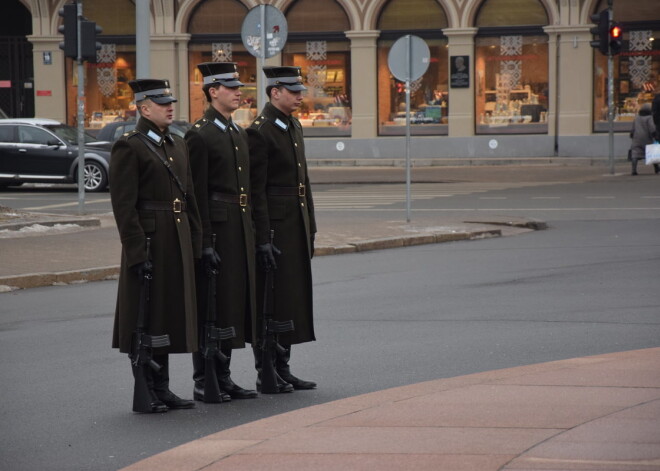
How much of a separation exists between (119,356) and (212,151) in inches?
84.7

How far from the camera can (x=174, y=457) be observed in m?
5.98

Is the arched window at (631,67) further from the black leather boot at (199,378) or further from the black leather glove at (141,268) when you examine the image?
the black leather glove at (141,268)

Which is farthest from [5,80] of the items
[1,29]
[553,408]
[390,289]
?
[553,408]

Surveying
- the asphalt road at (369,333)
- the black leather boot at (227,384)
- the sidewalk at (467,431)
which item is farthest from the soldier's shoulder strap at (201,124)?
the sidewalk at (467,431)

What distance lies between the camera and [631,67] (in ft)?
111

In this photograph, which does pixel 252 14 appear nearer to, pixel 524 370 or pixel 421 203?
pixel 421 203

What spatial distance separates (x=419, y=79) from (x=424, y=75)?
313 millimetres

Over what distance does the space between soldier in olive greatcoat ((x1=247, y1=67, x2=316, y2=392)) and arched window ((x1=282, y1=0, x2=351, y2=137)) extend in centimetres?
2769

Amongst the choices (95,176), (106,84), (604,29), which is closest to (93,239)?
(95,176)

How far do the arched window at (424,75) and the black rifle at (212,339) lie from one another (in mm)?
27769

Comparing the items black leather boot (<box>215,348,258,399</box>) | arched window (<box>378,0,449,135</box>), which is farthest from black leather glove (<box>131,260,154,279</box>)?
arched window (<box>378,0,449,135</box>)

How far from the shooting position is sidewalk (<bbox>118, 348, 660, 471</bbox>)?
5.65 metres

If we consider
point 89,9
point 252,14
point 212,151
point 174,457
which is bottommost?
point 174,457

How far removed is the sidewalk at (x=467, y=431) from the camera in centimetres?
565
